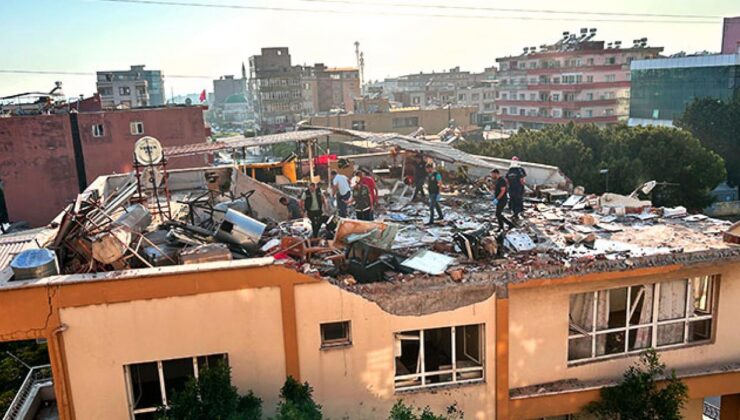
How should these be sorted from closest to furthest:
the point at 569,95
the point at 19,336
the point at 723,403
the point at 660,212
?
the point at 19,336, the point at 723,403, the point at 660,212, the point at 569,95

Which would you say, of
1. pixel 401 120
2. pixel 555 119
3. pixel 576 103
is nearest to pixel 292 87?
pixel 401 120

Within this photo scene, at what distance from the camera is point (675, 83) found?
59719 mm

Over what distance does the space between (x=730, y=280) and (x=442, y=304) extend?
228 inches

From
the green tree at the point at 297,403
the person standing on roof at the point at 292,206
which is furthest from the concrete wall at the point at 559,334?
the person standing on roof at the point at 292,206

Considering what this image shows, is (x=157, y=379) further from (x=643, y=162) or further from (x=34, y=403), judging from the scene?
(x=643, y=162)

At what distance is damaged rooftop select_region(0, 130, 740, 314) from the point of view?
380 inches

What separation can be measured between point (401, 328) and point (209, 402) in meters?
3.34

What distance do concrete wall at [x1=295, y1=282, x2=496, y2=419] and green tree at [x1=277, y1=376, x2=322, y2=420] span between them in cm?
49

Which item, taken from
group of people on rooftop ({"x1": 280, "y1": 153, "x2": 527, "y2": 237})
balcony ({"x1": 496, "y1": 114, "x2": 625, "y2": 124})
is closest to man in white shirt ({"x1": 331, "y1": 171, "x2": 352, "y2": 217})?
group of people on rooftop ({"x1": 280, "y1": 153, "x2": 527, "y2": 237})

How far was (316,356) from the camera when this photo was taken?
31.4 ft

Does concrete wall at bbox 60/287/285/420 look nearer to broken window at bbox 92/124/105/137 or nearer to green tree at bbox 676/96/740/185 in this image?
broken window at bbox 92/124/105/137

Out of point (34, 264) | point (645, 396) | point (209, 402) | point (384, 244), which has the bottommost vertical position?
point (645, 396)

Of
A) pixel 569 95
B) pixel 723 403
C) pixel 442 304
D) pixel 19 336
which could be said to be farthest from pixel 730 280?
pixel 569 95

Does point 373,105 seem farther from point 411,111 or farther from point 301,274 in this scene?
point 301,274
